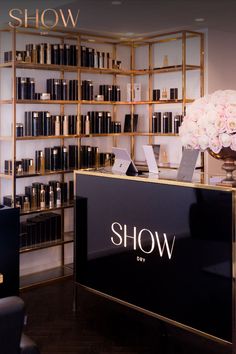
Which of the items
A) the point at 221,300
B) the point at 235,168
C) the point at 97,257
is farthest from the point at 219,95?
the point at 97,257

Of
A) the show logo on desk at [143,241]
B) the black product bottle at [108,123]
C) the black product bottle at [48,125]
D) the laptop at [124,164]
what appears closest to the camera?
the show logo on desk at [143,241]

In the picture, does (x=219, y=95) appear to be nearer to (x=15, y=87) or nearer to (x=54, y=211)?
(x=15, y=87)

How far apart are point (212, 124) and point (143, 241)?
41.5 inches

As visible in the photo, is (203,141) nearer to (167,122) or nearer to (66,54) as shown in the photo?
(66,54)

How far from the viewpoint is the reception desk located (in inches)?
132

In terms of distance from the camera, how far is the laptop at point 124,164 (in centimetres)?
411

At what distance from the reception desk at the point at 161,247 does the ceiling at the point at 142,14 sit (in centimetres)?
165

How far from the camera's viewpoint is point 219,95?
3410 mm

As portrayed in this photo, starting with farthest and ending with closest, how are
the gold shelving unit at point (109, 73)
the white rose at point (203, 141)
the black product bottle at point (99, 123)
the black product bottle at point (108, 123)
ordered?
1. the black product bottle at point (108, 123)
2. the black product bottle at point (99, 123)
3. the gold shelving unit at point (109, 73)
4. the white rose at point (203, 141)

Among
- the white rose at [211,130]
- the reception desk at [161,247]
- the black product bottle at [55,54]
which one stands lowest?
the reception desk at [161,247]

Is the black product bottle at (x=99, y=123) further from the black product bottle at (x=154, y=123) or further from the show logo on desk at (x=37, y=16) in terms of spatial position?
the show logo on desk at (x=37, y=16)

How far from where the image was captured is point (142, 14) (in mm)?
5234

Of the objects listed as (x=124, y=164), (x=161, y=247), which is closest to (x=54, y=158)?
(x=124, y=164)

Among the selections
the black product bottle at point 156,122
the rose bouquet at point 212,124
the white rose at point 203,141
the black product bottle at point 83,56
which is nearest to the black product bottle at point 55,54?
the black product bottle at point 83,56
